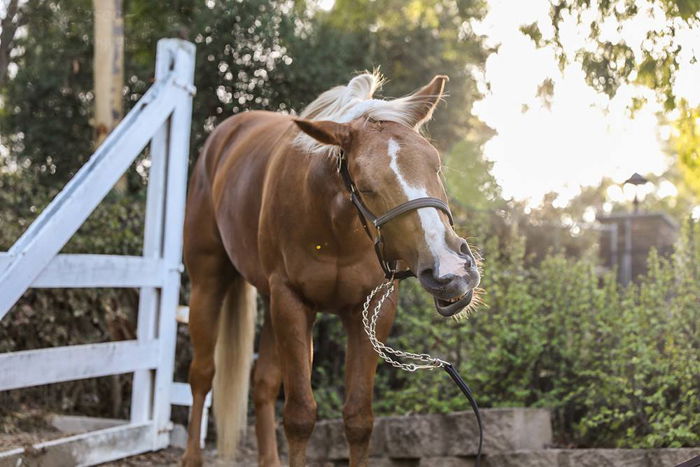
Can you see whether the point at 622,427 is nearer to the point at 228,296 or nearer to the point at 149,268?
the point at 228,296

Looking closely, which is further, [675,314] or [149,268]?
[149,268]

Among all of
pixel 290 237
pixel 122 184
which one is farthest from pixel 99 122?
pixel 290 237

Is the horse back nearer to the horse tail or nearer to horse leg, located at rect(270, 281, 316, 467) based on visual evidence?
the horse tail

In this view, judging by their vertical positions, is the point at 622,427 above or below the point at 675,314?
below

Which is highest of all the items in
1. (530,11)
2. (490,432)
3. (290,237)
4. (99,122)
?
(99,122)

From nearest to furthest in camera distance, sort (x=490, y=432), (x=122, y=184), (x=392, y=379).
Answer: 1. (x=490, y=432)
2. (x=392, y=379)
3. (x=122, y=184)

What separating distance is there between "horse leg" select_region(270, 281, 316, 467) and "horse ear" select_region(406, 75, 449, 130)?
900 mm

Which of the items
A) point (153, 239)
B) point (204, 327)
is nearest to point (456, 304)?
point (204, 327)

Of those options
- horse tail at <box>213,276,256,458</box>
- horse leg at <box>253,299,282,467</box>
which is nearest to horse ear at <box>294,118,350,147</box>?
horse leg at <box>253,299,282,467</box>

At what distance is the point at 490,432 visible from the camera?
457cm

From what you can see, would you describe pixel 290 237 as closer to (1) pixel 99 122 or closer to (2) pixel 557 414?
(2) pixel 557 414

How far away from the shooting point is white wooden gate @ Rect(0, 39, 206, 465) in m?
3.92

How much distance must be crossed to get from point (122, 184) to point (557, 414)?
19.6ft

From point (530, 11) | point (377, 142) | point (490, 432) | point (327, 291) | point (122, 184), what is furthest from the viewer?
point (122, 184)
